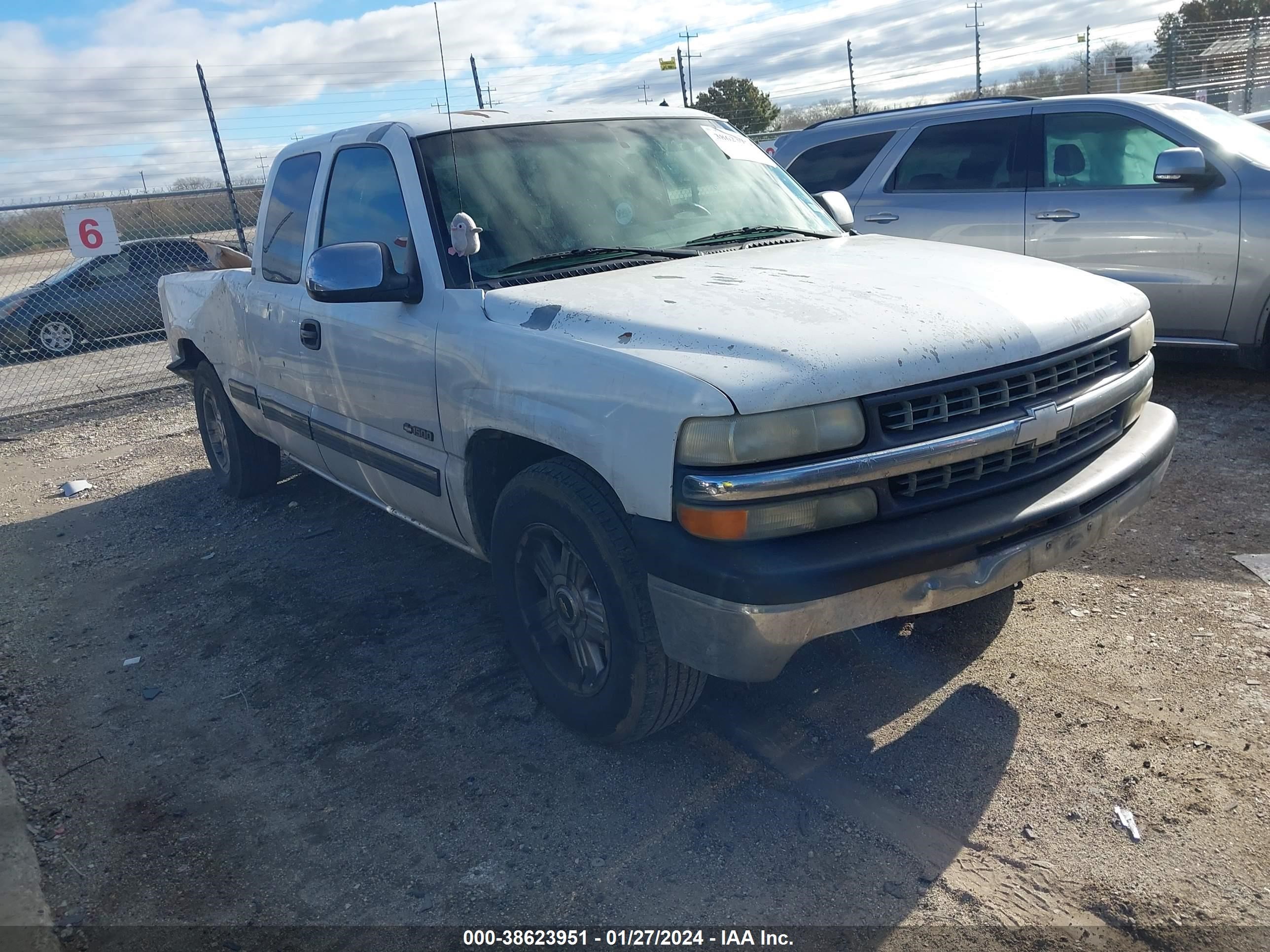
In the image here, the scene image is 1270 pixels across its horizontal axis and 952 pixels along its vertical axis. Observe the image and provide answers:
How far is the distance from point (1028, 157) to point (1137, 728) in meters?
4.93

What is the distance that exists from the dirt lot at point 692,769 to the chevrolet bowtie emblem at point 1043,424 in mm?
947

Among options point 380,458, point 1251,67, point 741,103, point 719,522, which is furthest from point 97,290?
point 1251,67

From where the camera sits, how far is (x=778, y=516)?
2520 mm

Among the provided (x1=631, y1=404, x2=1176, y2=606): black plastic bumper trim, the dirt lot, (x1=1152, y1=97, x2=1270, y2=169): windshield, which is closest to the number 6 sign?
the dirt lot

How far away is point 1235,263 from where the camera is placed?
597 centimetres

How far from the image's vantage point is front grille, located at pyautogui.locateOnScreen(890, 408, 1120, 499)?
2.64m

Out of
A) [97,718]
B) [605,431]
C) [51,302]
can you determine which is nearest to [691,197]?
[605,431]

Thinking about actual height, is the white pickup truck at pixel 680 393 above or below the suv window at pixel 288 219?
below

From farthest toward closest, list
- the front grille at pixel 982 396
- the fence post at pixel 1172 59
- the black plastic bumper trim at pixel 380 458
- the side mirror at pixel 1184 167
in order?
1. the fence post at pixel 1172 59
2. the side mirror at pixel 1184 167
3. the black plastic bumper trim at pixel 380 458
4. the front grille at pixel 982 396

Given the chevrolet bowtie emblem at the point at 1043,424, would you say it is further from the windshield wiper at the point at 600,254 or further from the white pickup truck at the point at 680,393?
the windshield wiper at the point at 600,254

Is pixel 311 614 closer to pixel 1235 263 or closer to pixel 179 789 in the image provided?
pixel 179 789

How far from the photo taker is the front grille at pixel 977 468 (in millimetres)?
2643

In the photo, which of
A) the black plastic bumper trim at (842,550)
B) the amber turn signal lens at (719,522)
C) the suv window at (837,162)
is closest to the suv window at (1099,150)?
the suv window at (837,162)

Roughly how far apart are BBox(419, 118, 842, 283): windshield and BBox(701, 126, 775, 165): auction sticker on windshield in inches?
0.6
